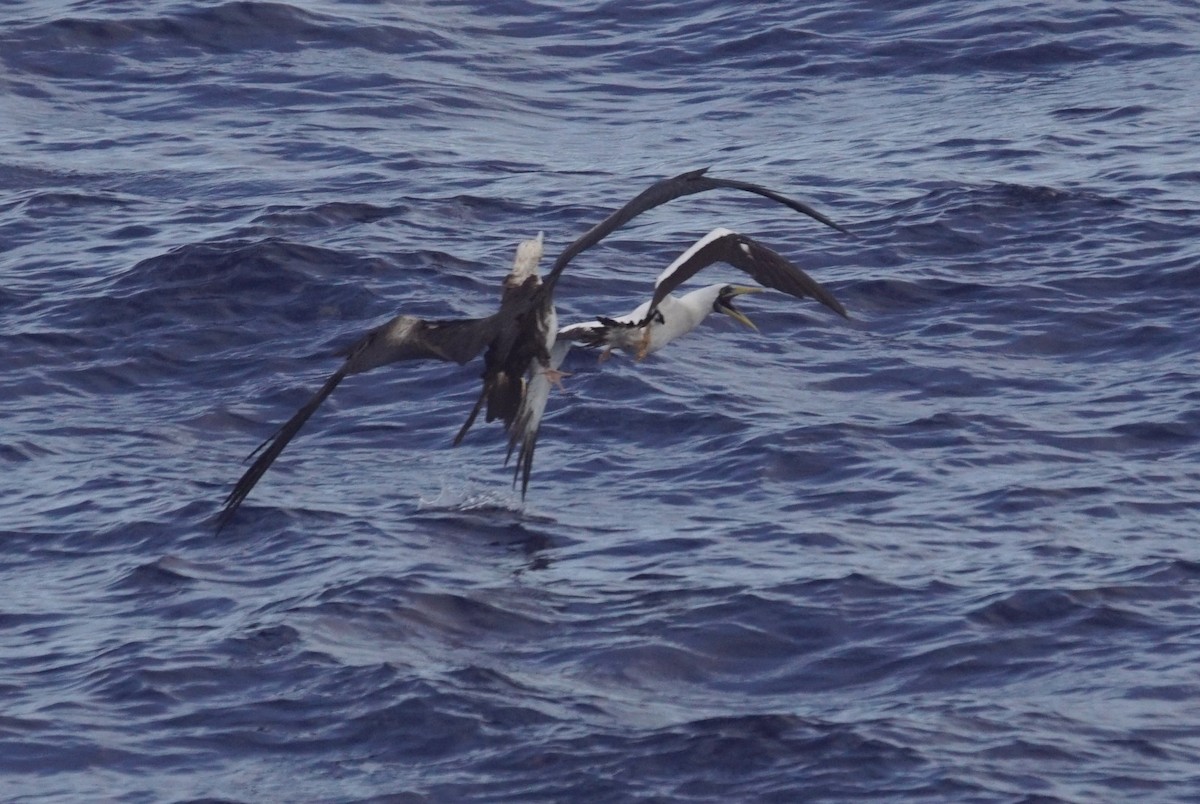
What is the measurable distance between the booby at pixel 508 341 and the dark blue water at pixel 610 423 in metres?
0.72

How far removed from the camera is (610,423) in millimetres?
13906

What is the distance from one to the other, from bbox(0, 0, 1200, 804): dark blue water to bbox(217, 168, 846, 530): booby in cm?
72

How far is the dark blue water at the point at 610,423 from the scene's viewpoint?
9555 mm

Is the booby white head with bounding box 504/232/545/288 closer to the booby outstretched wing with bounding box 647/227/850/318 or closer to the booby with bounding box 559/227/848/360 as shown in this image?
the booby with bounding box 559/227/848/360

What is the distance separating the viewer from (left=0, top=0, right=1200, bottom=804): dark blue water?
31.3ft

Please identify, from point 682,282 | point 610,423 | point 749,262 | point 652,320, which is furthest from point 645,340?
point 610,423

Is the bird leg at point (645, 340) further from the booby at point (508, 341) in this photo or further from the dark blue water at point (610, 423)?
the dark blue water at point (610, 423)

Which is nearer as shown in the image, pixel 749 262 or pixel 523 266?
pixel 523 266

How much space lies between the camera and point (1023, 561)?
36.8 feet

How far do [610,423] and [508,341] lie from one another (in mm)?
2084

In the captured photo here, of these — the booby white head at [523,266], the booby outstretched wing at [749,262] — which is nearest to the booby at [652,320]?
the booby outstretched wing at [749,262]

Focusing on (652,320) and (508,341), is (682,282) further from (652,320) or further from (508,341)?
(508,341)

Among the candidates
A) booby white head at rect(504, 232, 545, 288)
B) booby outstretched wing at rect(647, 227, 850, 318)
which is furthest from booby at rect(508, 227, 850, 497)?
booby white head at rect(504, 232, 545, 288)

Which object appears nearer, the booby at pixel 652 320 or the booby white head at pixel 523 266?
the booby white head at pixel 523 266
